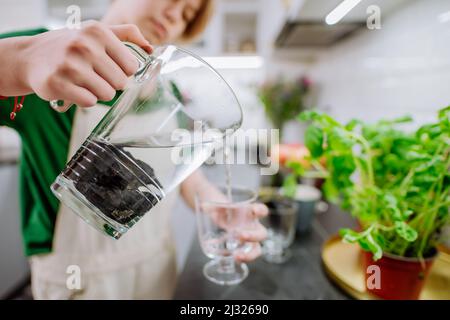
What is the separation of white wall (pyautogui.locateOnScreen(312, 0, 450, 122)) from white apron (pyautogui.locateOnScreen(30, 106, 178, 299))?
0.66 m

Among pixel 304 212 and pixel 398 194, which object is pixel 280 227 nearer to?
Answer: pixel 304 212

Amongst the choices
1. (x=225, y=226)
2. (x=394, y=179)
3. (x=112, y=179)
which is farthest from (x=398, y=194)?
(x=112, y=179)

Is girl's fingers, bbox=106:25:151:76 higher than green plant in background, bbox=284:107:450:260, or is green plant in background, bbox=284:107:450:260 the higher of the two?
girl's fingers, bbox=106:25:151:76

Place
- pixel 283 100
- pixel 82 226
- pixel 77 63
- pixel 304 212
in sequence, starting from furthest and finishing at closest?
pixel 283 100 → pixel 304 212 → pixel 82 226 → pixel 77 63

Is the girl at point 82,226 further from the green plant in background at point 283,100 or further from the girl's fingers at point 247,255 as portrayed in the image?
the green plant in background at point 283,100

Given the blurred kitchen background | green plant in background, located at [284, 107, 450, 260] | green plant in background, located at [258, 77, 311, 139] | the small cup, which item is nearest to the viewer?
green plant in background, located at [284, 107, 450, 260]

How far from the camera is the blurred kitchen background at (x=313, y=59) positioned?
56cm

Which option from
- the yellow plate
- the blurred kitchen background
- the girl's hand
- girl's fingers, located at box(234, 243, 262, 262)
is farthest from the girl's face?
the yellow plate

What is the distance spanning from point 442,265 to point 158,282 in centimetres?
57

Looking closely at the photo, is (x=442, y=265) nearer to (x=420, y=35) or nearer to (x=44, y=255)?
(x=420, y=35)

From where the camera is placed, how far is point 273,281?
48 cm

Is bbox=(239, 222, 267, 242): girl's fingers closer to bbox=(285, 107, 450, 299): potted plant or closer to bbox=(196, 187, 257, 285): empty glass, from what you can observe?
bbox=(196, 187, 257, 285): empty glass

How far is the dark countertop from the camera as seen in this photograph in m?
0.44

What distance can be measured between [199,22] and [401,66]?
56 centimetres
